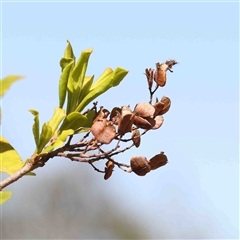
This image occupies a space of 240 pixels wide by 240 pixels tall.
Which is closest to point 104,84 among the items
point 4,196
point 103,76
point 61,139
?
point 103,76

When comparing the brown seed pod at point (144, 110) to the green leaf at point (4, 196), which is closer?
the green leaf at point (4, 196)

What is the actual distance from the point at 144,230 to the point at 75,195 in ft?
5.12

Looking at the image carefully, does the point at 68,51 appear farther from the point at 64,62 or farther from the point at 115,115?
the point at 115,115

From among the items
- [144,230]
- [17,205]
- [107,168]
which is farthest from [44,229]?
[107,168]

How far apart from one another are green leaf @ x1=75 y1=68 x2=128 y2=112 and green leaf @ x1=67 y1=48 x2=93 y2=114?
0.6 inches

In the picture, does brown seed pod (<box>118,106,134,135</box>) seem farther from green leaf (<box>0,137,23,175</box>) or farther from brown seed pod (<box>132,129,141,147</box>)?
green leaf (<box>0,137,23,175</box>)

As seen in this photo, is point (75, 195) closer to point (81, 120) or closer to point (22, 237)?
point (22, 237)

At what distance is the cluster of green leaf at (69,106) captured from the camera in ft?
3.80

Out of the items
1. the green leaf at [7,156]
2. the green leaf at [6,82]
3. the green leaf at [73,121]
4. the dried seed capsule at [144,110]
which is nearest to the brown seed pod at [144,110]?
the dried seed capsule at [144,110]

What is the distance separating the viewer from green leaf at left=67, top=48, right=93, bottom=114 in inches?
47.8

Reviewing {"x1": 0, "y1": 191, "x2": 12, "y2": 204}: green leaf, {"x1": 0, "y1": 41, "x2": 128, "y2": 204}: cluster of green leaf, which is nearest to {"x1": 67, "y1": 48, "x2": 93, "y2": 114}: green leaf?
{"x1": 0, "y1": 41, "x2": 128, "y2": 204}: cluster of green leaf

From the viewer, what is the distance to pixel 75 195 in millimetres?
12391

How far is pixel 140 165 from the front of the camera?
1214 mm

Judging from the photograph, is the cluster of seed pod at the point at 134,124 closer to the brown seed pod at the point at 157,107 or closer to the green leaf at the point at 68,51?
the brown seed pod at the point at 157,107
